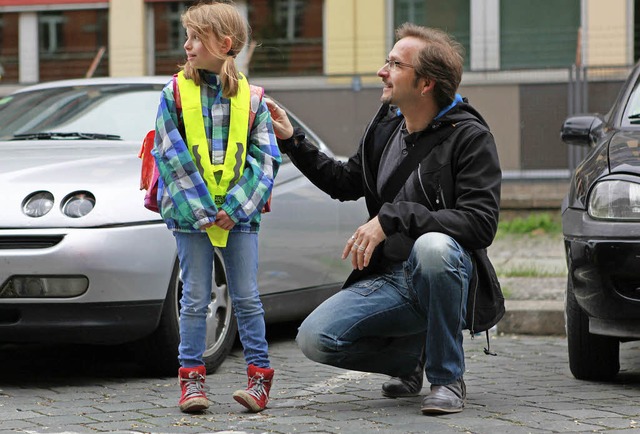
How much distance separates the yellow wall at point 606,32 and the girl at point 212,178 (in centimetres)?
1185

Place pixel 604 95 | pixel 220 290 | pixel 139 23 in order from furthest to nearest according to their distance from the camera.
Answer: pixel 139 23 → pixel 604 95 → pixel 220 290

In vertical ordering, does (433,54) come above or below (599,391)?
above

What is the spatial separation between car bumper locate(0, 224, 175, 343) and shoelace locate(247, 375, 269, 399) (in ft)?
2.41

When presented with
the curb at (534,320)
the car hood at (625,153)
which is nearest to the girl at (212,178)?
the car hood at (625,153)

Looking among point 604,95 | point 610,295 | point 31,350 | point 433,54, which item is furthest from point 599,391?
point 604,95

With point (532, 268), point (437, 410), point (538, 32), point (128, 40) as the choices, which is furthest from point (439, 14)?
point (437, 410)

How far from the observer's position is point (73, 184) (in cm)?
526

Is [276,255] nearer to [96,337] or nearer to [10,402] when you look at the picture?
[96,337]

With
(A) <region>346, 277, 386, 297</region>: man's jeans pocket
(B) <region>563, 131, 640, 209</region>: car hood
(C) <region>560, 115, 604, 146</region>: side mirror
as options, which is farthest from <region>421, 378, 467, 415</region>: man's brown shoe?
(C) <region>560, 115, 604, 146</region>: side mirror

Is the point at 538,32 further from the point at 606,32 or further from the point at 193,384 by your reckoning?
the point at 193,384

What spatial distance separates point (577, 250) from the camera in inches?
201

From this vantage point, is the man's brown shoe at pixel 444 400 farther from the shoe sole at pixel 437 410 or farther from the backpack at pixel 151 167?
the backpack at pixel 151 167

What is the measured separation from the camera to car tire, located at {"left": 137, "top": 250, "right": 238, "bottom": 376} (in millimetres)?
5402

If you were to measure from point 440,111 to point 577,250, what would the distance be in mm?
809
